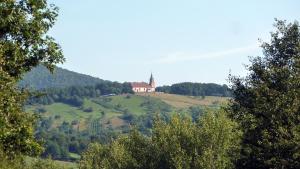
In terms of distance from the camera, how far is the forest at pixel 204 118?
30672 mm

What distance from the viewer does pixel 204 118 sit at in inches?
2896

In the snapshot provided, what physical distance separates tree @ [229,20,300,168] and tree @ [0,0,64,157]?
1977cm

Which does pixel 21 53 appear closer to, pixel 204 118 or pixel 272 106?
pixel 272 106

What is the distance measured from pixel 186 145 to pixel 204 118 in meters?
4.91

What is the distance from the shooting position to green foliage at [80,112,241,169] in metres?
70.2

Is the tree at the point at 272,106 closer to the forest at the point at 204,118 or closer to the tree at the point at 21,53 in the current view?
the forest at the point at 204,118

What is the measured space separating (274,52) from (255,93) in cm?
592

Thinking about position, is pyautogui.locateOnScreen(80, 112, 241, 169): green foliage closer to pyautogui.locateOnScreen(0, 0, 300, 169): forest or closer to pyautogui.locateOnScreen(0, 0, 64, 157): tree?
pyautogui.locateOnScreen(0, 0, 300, 169): forest

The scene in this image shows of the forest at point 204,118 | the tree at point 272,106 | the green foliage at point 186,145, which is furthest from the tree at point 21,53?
the green foliage at point 186,145

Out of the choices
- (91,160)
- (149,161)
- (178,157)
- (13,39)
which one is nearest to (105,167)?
(91,160)

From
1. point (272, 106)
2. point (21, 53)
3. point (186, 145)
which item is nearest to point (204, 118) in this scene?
point (186, 145)

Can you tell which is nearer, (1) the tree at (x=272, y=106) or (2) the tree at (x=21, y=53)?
(2) the tree at (x=21, y=53)

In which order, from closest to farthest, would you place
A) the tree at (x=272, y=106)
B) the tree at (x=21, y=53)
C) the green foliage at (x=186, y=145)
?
1. the tree at (x=21, y=53)
2. the tree at (x=272, y=106)
3. the green foliage at (x=186, y=145)

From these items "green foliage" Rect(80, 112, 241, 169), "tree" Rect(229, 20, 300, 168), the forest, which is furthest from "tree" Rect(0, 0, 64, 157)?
→ "green foliage" Rect(80, 112, 241, 169)
